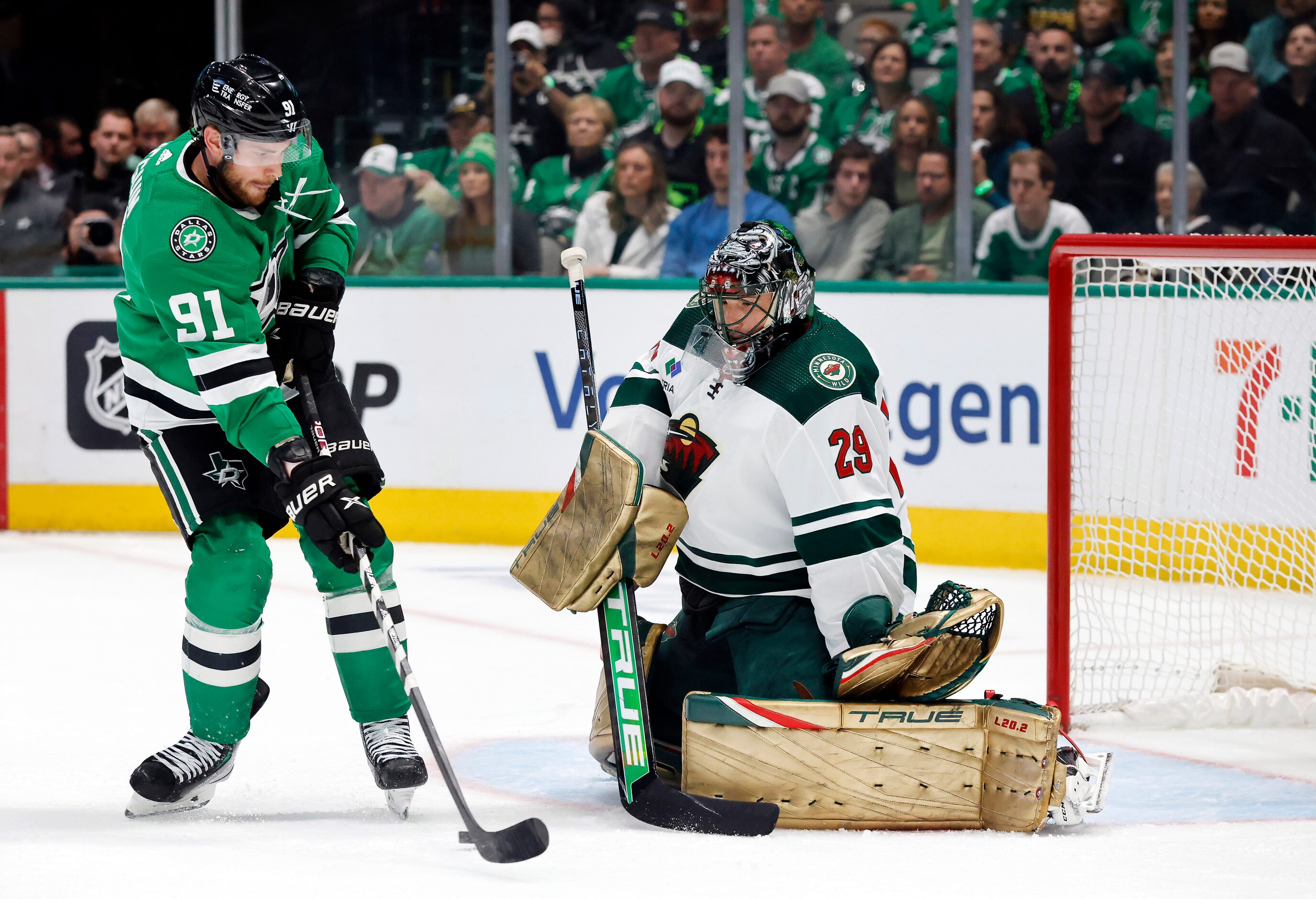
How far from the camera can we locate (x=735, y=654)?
2701mm

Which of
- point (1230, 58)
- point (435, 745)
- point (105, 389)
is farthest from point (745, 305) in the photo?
point (105, 389)

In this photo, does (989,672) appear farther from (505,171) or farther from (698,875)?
(505,171)

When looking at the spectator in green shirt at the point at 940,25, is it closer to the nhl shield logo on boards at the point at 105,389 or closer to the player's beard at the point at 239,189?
the nhl shield logo on boards at the point at 105,389

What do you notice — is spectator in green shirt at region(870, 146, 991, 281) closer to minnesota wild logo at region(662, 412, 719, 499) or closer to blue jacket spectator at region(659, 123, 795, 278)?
blue jacket spectator at region(659, 123, 795, 278)

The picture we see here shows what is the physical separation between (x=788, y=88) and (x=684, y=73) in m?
0.37

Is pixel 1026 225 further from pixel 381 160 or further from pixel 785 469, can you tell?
pixel 785 469

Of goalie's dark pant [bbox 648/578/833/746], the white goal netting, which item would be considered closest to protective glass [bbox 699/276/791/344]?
goalie's dark pant [bbox 648/578/833/746]

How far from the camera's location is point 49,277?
237 inches

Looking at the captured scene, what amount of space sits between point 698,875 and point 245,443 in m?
0.91

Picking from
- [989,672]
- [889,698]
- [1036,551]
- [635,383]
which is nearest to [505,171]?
[1036,551]

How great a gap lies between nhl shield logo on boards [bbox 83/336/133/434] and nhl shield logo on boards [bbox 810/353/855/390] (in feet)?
12.3

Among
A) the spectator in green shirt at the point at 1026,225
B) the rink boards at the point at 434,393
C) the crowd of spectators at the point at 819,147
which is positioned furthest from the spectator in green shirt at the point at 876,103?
the rink boards at the point at 434,393

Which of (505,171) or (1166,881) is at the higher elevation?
(505,171)

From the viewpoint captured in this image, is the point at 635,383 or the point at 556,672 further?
the point at 556,672
